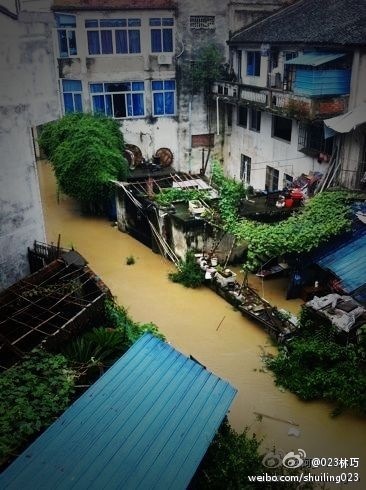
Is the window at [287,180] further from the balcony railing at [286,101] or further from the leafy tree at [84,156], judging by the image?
the leafy tree at [84,156]

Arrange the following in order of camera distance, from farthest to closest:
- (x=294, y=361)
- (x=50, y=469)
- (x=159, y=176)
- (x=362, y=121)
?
(x=159, y=176) < (x=362, y=121) < (x=294, y=361) < (x=50, y=469)

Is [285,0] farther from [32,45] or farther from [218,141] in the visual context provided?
[32,45]

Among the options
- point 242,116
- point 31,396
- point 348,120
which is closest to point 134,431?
point 31,396

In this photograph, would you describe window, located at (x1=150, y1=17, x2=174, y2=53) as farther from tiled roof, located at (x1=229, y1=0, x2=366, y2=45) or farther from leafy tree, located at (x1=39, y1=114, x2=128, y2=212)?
leafy tree, located at (x1=39, y1=114, x2=128, y2=212)

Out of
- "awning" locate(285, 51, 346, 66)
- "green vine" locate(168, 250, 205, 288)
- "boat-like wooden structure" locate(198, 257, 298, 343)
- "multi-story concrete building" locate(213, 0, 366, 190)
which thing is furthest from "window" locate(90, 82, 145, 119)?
"boat-like wooden structure" locate(198, 257, 298, 343)

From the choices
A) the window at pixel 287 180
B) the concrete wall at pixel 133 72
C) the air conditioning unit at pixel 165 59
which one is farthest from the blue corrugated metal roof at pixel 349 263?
the air conditioning unit at pixel 165 59

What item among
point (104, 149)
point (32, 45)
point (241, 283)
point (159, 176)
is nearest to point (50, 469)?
point (32, 45)
